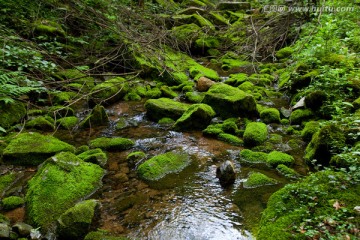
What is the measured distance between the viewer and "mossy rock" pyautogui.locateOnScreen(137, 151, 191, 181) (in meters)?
5.04

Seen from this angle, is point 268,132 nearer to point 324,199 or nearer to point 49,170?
point 324,199

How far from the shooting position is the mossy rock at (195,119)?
22.8 ft

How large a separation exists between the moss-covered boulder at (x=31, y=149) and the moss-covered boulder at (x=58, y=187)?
27.1 inches

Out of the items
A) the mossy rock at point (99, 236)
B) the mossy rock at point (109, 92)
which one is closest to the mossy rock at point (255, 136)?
the mossy rock at point (99, 236)

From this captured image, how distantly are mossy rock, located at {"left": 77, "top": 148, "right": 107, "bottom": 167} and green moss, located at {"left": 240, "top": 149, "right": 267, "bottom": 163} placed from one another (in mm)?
2573

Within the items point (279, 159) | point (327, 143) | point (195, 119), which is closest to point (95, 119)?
point (195, 119)

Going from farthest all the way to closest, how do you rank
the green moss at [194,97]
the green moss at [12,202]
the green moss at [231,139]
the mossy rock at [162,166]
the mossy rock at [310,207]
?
the green moss at [194,97]
the green moss at [231,139]
the mossy rock at [162,166]
the green moss at [12,202]
the mossy rock at [310,207]

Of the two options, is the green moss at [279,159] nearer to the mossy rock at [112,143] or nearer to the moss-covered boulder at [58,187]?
the mossy rock at [112,143]

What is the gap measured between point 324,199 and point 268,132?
11.9 feet

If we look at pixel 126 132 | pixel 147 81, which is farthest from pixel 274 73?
pixel 126 132

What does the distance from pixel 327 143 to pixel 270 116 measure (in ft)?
8.69

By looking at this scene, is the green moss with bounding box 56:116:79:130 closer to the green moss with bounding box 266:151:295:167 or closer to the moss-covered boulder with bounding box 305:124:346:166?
the green moss with bounding box 266:151:295:167

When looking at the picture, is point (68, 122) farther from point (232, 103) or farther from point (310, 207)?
point (310, 207)

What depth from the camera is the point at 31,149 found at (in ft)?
17.7
